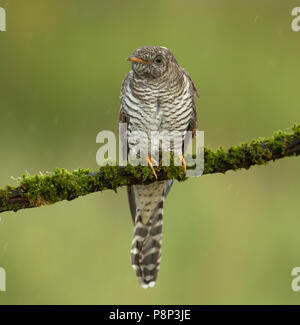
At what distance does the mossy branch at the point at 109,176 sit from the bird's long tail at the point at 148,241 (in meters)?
1.55

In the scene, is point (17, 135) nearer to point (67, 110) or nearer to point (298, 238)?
point (67, 110)

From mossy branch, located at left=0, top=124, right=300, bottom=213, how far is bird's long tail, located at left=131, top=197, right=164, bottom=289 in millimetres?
1549

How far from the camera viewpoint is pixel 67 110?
795 cm

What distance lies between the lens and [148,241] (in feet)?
17.3

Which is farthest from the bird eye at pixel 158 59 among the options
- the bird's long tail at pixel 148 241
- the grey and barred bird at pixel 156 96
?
the bird's long tail at pixel 148 241

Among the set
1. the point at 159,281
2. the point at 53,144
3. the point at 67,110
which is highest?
the point at 67,110

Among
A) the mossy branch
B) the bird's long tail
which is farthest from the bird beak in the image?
the bird's long tail

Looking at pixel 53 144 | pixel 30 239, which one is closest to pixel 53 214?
pixel 30 239

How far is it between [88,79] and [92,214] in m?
2.61

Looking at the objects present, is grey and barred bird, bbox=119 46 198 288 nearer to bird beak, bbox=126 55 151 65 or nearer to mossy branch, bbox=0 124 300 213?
bird beak, bbox=126 55 151 65

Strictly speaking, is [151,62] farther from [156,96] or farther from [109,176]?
[109,176]

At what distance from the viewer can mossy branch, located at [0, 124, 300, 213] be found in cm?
347

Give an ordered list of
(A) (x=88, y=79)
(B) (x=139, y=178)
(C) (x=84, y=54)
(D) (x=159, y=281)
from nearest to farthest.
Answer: (B) (x=139, y=178)
(D) (x=159, y=281)
(A) (x=88, y=79)
(C) (x=84, y=54)

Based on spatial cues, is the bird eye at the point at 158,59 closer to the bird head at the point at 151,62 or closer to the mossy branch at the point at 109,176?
the bird head at the point at 151,62
